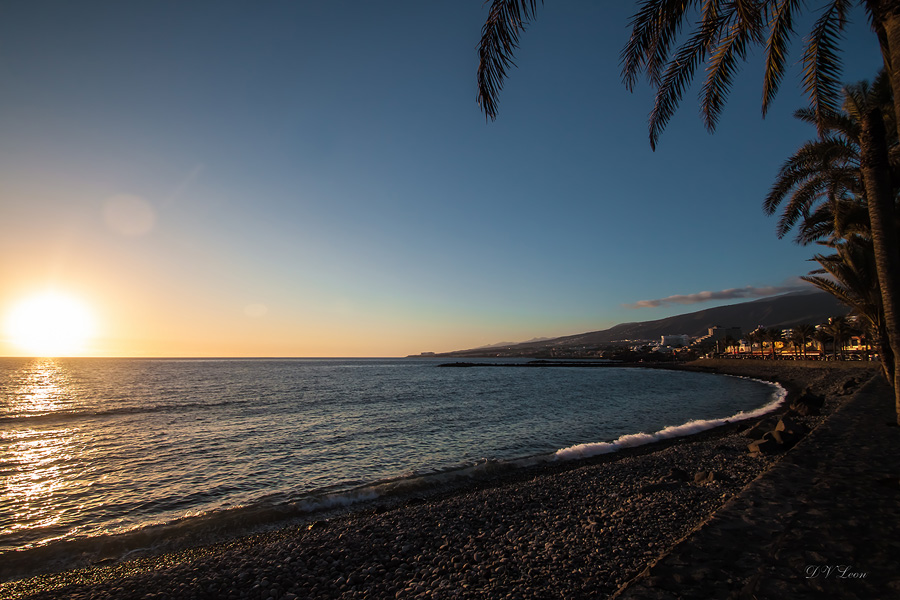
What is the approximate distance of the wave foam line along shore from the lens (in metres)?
5.49

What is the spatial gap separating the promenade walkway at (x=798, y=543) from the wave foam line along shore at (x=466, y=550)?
11cm

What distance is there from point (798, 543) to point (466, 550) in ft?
14.8

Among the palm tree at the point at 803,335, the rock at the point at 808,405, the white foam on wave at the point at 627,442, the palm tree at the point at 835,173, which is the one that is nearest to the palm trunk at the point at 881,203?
the palm tree at the point at 835,173

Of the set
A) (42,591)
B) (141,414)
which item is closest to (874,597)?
(42,591)

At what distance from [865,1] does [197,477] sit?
20.1 m

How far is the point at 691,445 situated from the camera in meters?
14.8

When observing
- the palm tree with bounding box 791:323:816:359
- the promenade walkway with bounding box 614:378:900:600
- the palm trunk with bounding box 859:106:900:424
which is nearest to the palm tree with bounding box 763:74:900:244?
the palm trunk with bounding box 859:106:900:424

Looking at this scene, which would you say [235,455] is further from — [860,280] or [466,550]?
[860,280]

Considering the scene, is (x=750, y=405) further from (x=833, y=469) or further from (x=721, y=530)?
(x=721, y=530)

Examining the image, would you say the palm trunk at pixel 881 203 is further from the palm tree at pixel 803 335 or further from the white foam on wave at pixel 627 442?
the palm tree at pixel 803 335

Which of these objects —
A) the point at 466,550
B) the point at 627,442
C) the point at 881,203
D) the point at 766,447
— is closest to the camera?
the point at 466,550

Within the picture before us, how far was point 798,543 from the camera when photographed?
4430 mm

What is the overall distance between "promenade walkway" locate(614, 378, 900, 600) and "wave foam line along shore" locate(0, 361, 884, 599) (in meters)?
0.11

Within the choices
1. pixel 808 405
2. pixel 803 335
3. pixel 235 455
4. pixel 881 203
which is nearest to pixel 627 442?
pixel 808 405
